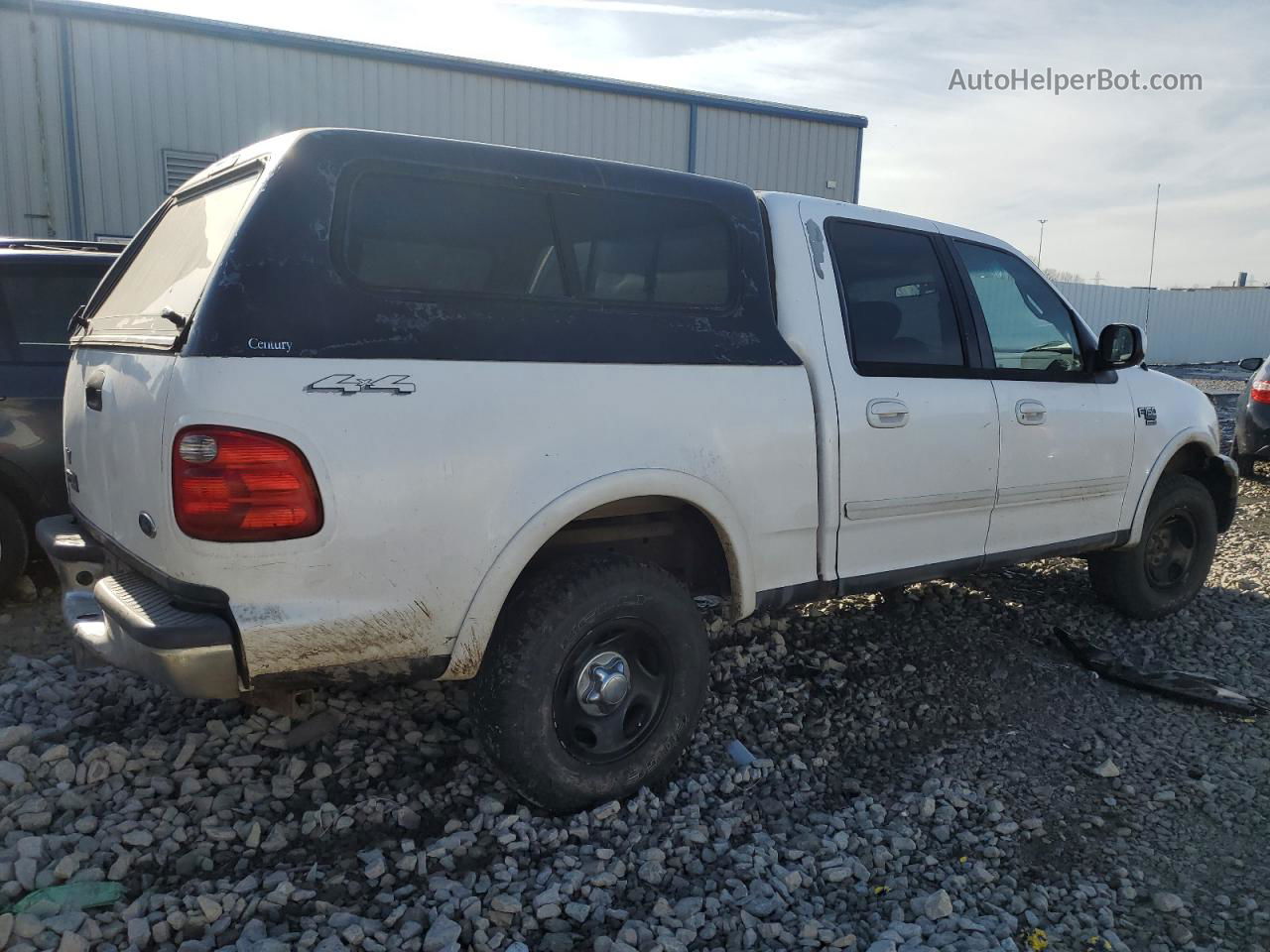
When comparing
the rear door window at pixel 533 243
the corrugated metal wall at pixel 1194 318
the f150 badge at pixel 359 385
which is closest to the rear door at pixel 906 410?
the rear door window at pixel 533 243

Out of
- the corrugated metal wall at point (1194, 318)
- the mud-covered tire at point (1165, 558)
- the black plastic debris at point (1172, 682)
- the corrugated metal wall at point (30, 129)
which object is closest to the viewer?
the black plastic debris at point (1172, 682)

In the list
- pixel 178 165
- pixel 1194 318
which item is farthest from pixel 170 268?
pixel 1194 318

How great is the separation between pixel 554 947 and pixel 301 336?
1.67 meters

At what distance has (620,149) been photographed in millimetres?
14078

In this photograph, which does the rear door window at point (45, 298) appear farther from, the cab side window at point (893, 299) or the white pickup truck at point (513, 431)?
the cab side window at point (893, 299)

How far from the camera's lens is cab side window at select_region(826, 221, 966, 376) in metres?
3.60

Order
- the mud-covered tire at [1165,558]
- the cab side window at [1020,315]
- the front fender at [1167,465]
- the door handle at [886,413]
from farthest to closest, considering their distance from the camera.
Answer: the mud-covered tire at [1165,558], the front fender at [1167,465], the cab side window at [1020,315], the door handle at [886,413]

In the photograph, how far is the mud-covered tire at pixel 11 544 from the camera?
14.7ft

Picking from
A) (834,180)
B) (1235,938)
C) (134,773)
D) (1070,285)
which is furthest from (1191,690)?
(1070,285)

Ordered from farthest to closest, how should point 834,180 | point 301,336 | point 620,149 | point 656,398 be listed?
point 834,180 < point 620,149 < point 656,398 < point 301,336

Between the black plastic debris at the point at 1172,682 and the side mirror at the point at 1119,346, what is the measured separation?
1.38m

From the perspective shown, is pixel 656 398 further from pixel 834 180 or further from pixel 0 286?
pixel 834 180

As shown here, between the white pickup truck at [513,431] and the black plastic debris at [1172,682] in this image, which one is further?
the black plastic debris at [1172,682]

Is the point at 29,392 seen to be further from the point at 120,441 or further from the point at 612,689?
the point at 612,689
